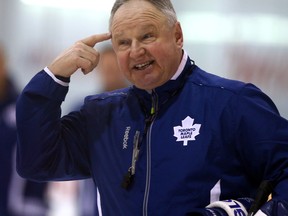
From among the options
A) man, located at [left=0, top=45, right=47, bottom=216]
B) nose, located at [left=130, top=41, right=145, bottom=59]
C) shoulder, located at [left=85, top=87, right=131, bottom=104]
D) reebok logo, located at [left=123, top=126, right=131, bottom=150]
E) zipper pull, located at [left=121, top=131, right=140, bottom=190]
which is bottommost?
man, located at [left=0, top=45, right=47, bottom=216]

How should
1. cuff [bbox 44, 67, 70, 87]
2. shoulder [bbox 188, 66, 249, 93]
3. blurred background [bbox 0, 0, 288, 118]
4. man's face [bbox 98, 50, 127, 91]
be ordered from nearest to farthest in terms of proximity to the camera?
shoulder [bbox 188, 66, 249, 93], cuff [bbox 44, 67, 70, 87], man's face [bbox 98, 50, 127, 91], blurred background [bbox 0, 0, 288, 118]

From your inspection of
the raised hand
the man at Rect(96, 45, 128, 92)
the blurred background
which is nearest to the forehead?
the raised hand

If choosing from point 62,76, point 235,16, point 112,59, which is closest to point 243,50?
point 235,16

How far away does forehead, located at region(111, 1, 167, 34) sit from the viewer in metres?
1.71

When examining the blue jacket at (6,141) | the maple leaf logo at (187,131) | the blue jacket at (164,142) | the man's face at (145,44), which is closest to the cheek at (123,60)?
the man's face at (145,44)

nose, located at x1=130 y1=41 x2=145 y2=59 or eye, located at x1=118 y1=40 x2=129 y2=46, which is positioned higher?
eye, located at x1=118 y1=40 x2=129 y2=46

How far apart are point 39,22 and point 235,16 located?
1.26 meters

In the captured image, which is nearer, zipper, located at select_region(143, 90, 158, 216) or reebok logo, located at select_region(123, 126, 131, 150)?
zipper, located at select_region(143, 90, 158, 216)

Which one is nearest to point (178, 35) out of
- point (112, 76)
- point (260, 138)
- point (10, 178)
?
point (260, 138)

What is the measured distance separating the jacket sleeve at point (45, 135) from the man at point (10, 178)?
1.34m

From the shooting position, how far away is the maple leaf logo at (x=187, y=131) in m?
1.66

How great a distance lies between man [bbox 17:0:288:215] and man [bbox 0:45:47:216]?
1327 mm

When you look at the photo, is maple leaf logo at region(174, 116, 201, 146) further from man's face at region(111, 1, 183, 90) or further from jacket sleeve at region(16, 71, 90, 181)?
jacket sleeve at region(16, 71, 90, 181)

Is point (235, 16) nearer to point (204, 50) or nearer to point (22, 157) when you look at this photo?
point (204, 50)
